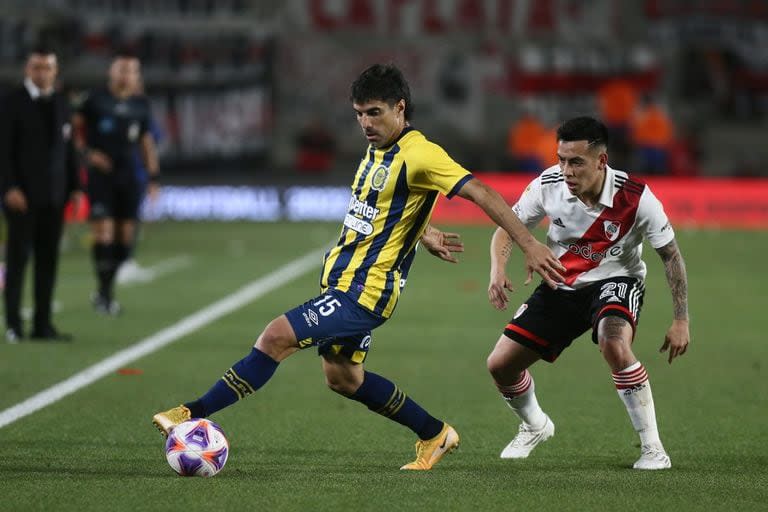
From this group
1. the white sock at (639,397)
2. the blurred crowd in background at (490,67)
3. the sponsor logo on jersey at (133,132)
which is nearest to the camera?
the white sock at (639,397)

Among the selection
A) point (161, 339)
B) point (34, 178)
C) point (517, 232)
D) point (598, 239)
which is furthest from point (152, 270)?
point (517, 232)

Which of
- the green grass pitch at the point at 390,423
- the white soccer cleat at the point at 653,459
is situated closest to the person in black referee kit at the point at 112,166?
the green grass pitch at the point at 390,423

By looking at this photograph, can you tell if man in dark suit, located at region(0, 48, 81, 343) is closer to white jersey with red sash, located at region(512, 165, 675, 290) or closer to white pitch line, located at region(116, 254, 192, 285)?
white pitch line, located at region(116, 254, 192, 285)

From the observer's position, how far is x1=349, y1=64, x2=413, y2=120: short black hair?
6211mm

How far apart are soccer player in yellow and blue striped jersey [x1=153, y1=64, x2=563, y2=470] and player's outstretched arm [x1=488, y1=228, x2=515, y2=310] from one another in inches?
17.4

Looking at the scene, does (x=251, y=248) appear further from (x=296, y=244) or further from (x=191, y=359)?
(x=191, y=359)

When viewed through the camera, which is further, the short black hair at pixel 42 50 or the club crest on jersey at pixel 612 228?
the short black hair at pixel 42 50

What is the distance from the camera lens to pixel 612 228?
6801 millimetres

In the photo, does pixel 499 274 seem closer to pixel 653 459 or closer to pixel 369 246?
pixel 369 246

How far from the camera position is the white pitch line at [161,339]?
27.5ft

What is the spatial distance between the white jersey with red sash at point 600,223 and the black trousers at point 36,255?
16.6 ft

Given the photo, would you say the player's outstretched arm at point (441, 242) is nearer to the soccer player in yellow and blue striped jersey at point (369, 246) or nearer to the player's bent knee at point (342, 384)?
the soccer player in yellow and blue striped jersey at point (369, 246)

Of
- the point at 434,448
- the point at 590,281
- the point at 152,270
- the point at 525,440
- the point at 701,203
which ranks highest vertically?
the point at 590,281

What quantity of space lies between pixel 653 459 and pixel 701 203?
18.5 metres
